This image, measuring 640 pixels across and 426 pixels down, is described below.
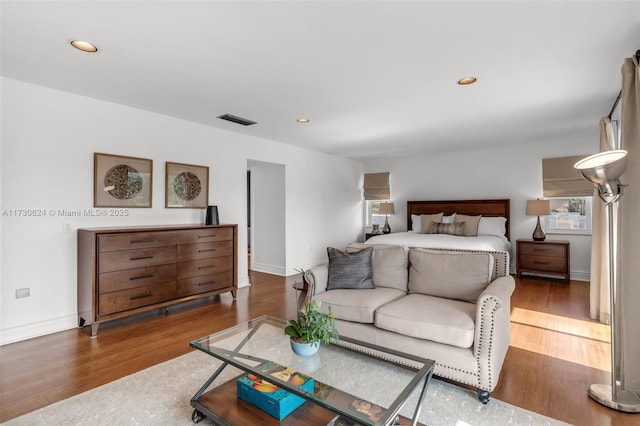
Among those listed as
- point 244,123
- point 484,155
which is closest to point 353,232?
point 484,155

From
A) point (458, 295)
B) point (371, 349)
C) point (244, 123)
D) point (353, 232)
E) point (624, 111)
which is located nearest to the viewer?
point (371, 349)

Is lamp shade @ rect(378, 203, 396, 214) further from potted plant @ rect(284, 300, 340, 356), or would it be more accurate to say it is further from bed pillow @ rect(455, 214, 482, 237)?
potted plant @ rect(284, 300, 340, 356)

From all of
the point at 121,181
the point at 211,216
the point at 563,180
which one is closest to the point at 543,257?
the point at 563,180

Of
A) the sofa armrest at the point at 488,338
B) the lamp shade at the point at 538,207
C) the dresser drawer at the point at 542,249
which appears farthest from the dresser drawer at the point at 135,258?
the lamp shade at the point at 538,207

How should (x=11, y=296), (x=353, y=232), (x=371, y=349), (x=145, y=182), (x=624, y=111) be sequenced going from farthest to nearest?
(x=353, y=232) → (x=145, y=182) → (x=11, y=296) → (x=624, y=111) → (x=371, y=349)

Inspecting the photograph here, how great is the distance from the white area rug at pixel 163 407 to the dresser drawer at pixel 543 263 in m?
4.38

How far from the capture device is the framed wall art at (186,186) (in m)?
4.28

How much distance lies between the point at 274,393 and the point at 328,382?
34 cm

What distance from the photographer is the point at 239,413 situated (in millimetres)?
1776

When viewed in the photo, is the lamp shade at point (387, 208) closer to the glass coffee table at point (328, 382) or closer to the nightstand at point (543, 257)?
the nightstand at point (543, 257)

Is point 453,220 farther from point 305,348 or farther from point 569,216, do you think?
point 305,348

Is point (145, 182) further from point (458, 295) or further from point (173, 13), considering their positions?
point (458, 295)

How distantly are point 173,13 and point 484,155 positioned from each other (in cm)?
621

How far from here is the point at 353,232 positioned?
7.97 metres
